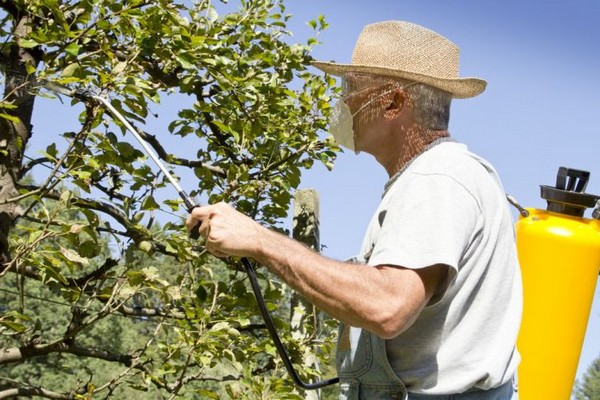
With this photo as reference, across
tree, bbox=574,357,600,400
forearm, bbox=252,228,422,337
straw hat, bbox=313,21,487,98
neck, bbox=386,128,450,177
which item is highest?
straw hat, bbox=313,21,487,98

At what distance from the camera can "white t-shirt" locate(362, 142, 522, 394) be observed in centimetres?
198

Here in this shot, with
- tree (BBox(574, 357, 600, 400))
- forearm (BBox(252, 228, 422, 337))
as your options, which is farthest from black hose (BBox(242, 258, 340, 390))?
tree (BBox(574, 357, 600, 400))

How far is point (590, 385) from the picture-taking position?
44562 millimetres

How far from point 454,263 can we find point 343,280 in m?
0.21

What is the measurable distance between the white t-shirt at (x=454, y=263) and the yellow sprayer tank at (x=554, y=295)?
44.5 inches

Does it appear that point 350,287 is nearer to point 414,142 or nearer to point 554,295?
point 414,142

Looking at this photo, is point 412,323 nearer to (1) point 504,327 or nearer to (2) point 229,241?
(1) point 504,327

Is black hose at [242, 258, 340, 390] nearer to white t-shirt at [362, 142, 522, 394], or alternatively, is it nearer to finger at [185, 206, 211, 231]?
finger at [185, 206, 211, 231]

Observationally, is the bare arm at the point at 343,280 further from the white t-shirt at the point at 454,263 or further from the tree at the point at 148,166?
the tree at the point at 148,166

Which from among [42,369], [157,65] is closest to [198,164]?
[157,65]

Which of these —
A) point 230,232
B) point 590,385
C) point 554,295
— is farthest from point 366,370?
point 590,385

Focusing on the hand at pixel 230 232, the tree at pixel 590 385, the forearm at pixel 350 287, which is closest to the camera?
the forearm at pixel 350 287

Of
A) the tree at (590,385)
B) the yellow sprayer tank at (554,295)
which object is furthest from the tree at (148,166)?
the tree at (590,385)

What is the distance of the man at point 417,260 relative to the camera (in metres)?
1.96
